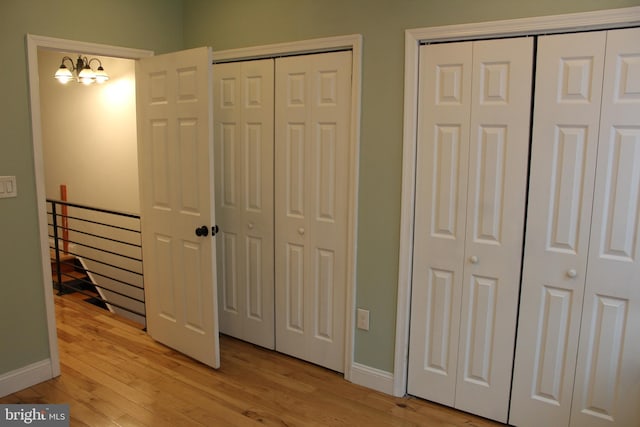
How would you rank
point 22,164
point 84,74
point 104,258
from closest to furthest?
point 22,164
point 84,74
point 104,258

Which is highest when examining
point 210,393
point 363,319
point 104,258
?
point 363,319

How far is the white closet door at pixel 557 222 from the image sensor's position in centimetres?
213

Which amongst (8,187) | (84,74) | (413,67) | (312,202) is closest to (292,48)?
(413,67)

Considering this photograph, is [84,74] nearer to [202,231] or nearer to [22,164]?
[22,164]

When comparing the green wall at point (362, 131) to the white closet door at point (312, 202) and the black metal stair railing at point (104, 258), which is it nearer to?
the white closet door at point (312, 202)

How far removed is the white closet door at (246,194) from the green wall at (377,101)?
0.35 metres

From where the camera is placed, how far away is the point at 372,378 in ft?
9.32

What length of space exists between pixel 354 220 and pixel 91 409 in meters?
1.79

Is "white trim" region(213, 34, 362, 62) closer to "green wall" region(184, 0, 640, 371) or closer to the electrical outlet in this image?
"green wall" region(184, 0, 640, 371)

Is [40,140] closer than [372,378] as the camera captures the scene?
Yes

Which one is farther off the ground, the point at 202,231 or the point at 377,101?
the point at 377,101

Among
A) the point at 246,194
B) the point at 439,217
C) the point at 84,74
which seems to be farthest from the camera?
the point at 84,74

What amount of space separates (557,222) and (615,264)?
301mm

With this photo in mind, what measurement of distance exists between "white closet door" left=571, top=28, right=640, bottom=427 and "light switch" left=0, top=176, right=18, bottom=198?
3.01 meters
